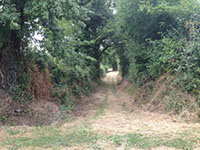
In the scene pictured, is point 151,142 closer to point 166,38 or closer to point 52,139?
point 52,139

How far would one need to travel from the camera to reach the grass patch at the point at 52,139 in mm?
4520

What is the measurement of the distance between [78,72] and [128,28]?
15.9 ft

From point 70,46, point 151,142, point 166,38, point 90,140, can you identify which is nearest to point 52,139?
point 90,140

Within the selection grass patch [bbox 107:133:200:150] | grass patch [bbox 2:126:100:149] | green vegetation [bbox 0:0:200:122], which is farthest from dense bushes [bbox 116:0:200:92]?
grass patch [bbox 2:126:100:149]

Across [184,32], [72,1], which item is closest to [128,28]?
[184,32]

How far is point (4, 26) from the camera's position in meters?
6.82

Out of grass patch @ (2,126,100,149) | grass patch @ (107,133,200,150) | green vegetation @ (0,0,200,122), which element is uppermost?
green vegetation @ (0,0,200,122)

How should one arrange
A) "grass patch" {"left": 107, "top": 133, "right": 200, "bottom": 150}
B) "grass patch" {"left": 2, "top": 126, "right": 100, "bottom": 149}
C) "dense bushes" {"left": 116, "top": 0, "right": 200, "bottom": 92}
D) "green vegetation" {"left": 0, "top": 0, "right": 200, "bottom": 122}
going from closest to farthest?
1. "grass patch" {"left": 107, "top": 133, "right": 200, "bottom": 150}
2. "grass patch" {"left": 2, "top": 126, "right": 100, "bottom": 149}
3. "green vegetation" {"left": 0, "top": 0, "right": 200, "bottom": 122}
4. "dense bushes" {"left": 116, "top": 0, "right": 200, "bottom": 92}

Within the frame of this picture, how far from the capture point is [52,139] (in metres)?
4.91

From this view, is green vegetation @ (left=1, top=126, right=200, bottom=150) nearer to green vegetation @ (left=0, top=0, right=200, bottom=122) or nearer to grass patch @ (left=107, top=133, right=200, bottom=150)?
grass patch @ (left=107, top=133, right=200, bottom=150)

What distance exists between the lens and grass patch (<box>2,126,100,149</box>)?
452 cm

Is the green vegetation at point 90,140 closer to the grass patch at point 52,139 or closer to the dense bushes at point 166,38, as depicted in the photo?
the grass patch at point 52,139

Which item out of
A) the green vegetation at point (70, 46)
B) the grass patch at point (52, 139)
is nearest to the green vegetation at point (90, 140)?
the grass patch at point (52, 139)

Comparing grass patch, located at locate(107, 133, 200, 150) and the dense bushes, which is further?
the dense bushes
